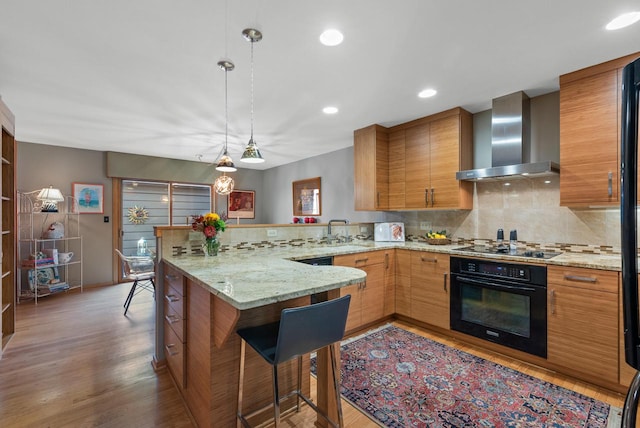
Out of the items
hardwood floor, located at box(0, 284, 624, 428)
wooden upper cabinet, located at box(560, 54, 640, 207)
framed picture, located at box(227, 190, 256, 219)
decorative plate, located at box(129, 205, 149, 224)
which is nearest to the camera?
hardwood floor, located at box(0, 284, 624, 428)

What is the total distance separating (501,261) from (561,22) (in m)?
1.70

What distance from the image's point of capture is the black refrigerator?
559mm

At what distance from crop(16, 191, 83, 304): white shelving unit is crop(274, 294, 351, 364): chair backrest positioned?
15.3 ft

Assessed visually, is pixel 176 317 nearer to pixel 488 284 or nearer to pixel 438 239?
pixel 488 284

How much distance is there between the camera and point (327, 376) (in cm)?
158

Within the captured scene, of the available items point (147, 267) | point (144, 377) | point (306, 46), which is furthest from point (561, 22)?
point (147, 267)

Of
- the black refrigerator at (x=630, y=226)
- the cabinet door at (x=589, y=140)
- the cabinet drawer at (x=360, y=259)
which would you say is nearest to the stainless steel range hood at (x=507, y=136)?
the cabinet door at (x=589, y=140)

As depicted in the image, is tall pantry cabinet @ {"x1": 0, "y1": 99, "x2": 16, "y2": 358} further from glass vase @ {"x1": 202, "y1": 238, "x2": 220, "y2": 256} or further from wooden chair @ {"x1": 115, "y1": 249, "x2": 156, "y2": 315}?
glass vase @ {"x1": 202, "y1": 238, "x2": 220, "y2": 256}

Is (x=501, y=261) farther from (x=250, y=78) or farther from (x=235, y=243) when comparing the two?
(x=250, y=78)

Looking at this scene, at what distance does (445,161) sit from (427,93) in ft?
2.59

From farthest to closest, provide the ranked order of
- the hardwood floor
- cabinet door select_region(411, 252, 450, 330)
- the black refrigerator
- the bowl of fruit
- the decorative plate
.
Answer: the decorative plate
the bowl of fruit
cabinet door select_region(411, 252, 450, 330)
the hardwood floor
the black refrigerator

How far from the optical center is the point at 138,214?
219 inches

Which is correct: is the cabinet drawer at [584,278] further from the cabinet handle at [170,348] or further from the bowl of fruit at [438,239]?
the cabinet handle at [170,348]

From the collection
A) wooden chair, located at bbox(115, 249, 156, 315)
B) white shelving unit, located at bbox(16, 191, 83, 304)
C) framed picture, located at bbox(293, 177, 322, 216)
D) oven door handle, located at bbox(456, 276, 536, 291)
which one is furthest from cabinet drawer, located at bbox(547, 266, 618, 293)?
white shelving unit, located at bbox(16, 191, 83, 304)
